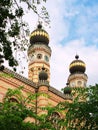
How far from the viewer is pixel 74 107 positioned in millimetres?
7902

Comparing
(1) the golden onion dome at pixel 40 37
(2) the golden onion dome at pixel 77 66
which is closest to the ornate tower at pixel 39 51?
(1) the golden onion dome at pixel 40 37

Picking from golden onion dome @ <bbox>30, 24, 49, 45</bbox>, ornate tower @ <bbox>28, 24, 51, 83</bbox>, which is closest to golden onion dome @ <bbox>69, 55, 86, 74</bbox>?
ornate tower @ <bbox>28, 24, 51, 83</bbox>

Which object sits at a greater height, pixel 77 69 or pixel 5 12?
pixel 77 69

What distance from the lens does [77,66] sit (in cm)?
3189

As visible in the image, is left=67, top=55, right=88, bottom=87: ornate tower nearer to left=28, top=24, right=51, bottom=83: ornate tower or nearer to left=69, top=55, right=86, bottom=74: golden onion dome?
left=69, top=55, right=86, bottom=74: golden onion dome

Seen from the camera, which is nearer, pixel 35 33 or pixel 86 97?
pixel 86 97

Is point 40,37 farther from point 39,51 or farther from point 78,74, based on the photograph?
point 78,74

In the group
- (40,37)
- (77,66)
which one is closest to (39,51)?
(40,37)

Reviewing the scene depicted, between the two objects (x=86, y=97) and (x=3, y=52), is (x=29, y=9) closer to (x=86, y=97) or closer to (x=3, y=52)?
(x=3, y=52)

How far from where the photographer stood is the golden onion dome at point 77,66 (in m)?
31.9

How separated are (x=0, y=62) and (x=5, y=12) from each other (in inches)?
33.8

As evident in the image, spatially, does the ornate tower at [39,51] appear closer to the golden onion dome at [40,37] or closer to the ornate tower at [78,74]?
the golden onion dome at [40,37]

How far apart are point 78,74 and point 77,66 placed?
0.77 metres

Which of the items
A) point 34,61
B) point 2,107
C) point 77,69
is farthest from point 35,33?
point 2,107
